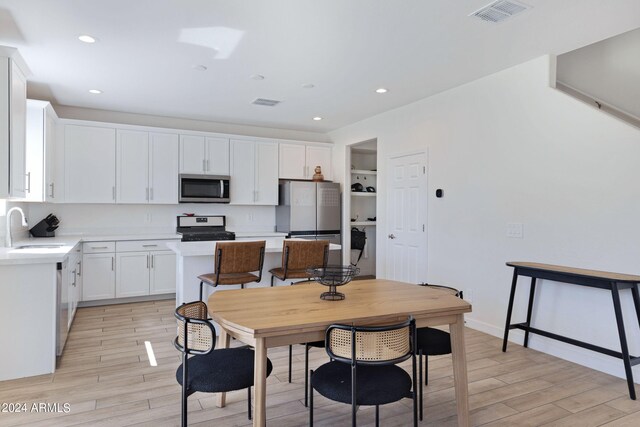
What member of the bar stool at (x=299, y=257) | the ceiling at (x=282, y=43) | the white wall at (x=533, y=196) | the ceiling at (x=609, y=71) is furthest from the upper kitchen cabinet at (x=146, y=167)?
the ceiling at (x=609, y=71)

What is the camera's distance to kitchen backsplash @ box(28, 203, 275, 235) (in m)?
5.43

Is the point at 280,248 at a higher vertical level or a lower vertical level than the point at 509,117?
lower

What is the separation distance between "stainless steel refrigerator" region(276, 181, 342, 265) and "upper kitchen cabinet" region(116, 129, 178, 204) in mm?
1672

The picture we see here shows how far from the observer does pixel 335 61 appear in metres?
3.68

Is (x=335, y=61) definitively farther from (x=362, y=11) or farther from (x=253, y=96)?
(x=253, y=96)

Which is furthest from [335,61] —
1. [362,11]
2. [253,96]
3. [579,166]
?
[579,166]

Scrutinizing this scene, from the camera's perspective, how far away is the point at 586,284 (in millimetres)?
2959

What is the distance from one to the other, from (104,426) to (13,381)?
3.72ft

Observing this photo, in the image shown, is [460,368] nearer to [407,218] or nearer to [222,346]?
[222,346]

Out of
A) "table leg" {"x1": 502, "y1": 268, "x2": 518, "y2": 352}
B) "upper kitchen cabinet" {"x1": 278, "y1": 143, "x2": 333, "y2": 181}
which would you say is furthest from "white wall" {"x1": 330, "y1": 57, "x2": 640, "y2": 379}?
"upper kitchen cabinet" {"x1": 278, "y1": 143, "x2": 333, "y2": 181}

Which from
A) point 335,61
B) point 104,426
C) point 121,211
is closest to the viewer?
point 104,426

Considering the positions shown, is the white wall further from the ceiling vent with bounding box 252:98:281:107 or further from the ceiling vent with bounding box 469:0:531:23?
the ceiling vent with bounding box 252:98:281:107

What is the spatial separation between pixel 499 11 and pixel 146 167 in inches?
186

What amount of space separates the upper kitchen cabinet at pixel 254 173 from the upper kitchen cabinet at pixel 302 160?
0.14 meters
